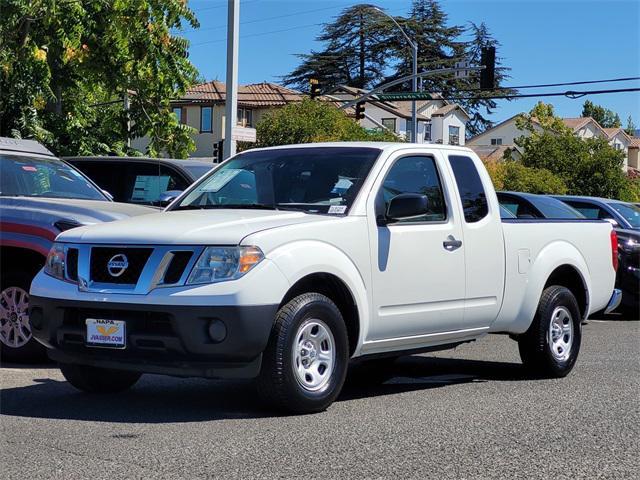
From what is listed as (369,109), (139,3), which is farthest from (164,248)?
(369,109)

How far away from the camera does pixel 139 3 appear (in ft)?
62.8

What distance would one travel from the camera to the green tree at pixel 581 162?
49.2 metres

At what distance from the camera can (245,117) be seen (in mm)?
63750

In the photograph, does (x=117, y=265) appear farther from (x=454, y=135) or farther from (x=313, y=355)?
(x=454, y=135)

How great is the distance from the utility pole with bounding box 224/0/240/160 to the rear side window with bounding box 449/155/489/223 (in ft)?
34.7

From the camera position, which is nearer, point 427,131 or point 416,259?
point 416,259

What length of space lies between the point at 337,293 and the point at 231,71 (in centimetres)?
1277

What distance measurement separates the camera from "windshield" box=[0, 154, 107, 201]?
929 centimetres

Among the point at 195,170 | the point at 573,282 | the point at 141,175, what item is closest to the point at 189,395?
the point at 573,282

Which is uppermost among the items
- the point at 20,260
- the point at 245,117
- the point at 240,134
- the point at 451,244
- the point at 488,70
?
the point at 245,117

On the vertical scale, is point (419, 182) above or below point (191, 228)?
above

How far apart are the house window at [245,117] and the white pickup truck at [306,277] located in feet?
182

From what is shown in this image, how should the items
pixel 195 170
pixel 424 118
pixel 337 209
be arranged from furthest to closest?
pixel 424 118, pixel 195 170, pixel 337 209

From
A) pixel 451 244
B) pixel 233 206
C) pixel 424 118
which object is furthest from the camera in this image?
pixel 424 118
